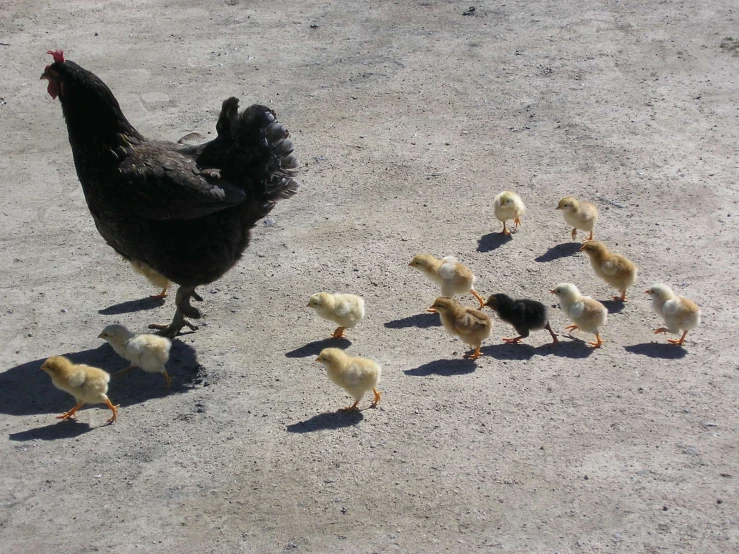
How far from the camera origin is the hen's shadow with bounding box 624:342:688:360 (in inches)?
281

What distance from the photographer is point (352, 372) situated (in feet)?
20.9

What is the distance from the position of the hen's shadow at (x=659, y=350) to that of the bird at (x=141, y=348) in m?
3.92

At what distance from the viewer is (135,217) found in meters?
7.25

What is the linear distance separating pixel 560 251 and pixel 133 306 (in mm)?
4327

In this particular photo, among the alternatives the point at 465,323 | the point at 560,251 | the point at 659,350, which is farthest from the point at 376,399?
the point at 560,251

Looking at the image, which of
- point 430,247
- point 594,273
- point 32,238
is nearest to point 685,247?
point 594,273

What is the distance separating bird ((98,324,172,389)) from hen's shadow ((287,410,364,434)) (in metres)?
1.28

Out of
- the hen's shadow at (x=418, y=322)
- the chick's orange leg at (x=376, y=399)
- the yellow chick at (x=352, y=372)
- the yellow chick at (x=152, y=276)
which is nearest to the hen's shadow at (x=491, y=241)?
the hen's shadow at (x=418, y=322)

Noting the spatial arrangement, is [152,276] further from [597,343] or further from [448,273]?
[597,343]

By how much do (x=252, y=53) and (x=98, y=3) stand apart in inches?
138

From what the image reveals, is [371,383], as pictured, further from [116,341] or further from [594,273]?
[594,273]

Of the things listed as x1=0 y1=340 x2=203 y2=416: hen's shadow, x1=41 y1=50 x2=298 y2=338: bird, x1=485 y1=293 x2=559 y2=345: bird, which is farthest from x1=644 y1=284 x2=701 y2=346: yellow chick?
x1=0 y1=340 x2=203 y2=416: hen's shadow

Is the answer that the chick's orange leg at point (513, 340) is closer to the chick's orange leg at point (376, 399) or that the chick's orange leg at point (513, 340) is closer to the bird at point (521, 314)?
the bird at point (521, 314)

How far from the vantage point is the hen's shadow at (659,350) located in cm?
715
